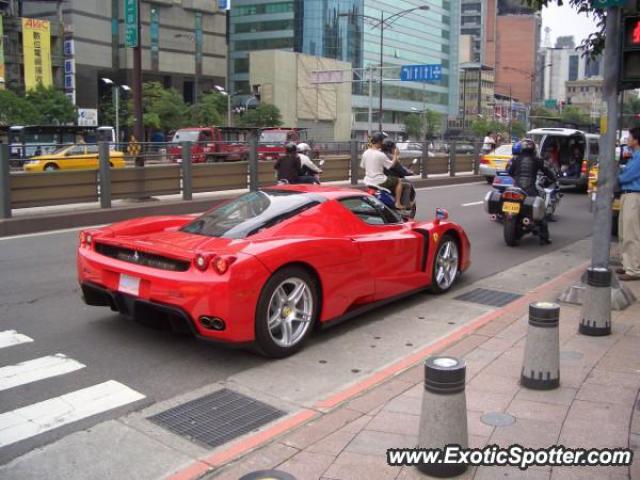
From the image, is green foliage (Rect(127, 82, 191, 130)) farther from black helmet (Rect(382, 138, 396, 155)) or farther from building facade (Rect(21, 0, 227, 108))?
black helmet (Rect(382, 138, 396, 155))

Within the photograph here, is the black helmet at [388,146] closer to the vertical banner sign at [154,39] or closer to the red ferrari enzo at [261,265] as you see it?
the red ferrari enzo at [261,265]

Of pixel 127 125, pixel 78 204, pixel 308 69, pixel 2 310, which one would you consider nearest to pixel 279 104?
pixel 308 69

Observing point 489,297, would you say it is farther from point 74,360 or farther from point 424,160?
point 424,160

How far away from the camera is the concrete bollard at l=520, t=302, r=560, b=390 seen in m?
4.62

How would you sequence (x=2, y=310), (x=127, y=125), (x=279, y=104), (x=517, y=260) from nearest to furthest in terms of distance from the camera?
(x=2, y=310)
(x=517, y=260)
(x=127, y=125)
(x=279, y=104)

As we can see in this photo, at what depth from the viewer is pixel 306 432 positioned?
4098 millimetres

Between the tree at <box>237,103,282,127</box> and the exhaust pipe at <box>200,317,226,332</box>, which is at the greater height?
the tree at <box>237,103,282,127</box>

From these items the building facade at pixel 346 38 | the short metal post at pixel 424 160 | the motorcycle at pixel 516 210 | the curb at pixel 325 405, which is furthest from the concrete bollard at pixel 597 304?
the building facade at pixel 346 38

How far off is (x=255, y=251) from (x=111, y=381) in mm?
1453

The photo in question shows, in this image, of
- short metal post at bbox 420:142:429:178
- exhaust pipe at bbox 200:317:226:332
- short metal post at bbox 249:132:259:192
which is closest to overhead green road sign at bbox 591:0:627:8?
exhaust pipe at bbox 200:317:226:332

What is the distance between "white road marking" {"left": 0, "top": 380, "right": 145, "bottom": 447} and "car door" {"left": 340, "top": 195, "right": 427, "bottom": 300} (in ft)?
8.32

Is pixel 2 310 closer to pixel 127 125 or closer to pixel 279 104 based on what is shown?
pixel 127 125

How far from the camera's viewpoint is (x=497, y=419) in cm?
416

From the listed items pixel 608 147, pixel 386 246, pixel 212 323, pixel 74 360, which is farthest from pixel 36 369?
→ pixel 608 147
